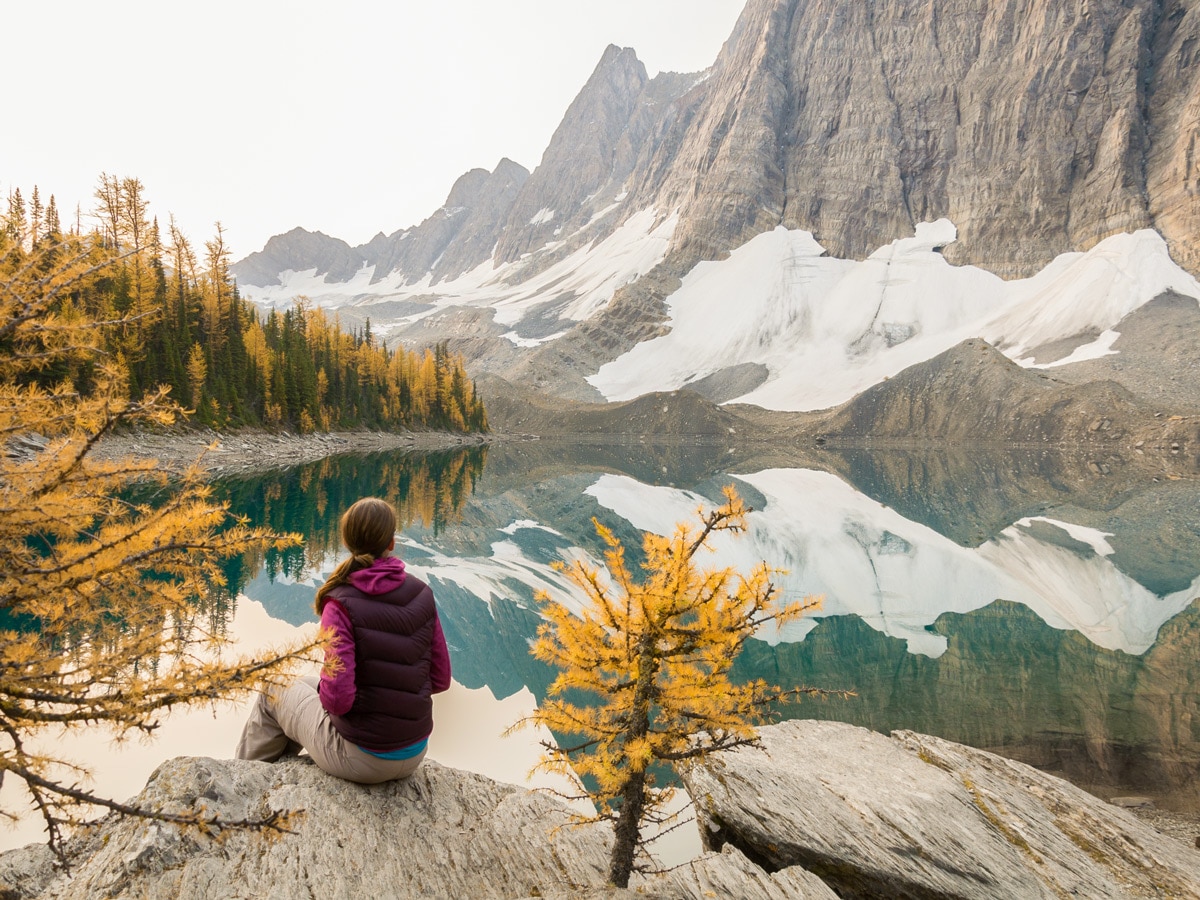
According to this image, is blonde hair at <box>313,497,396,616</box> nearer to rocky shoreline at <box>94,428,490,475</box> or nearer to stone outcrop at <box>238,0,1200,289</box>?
rocky shoreline at <box>94,428,490,475</box>

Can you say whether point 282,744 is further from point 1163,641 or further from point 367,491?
point 367,491

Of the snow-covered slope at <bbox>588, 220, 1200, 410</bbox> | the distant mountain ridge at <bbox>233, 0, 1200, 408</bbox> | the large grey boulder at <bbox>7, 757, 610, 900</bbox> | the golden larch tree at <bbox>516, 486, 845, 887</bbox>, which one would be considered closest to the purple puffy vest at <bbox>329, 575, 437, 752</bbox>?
the large grey boulder at <bbox>7, 757, 610, 900</bbox>

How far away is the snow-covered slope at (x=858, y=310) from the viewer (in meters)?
115

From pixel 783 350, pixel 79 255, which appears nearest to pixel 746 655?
pixel 79 255

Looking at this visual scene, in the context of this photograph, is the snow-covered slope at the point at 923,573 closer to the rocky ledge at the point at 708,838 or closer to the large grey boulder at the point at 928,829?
the large grey boulder at the point at 928,829

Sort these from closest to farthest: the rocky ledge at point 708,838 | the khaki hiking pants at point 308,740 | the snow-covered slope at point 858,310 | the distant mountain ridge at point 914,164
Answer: the rocky ledge at point 708,838 < the khaki hiking pants at point 308,740 < the snow-covered slope at point 858,310 < the distant mountain ridge at point 914,164

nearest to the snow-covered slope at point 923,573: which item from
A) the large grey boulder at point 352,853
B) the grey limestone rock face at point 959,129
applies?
the large grey boulder at point 352,853

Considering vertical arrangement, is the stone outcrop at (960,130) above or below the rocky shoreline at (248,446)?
above

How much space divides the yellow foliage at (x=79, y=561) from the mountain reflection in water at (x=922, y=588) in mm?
8861

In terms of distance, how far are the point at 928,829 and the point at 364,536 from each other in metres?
5.85

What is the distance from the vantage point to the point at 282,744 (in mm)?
4945

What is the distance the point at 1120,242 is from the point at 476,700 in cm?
16100

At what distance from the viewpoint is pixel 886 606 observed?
16.6 m

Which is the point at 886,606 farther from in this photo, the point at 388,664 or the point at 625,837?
the point at 388,664
